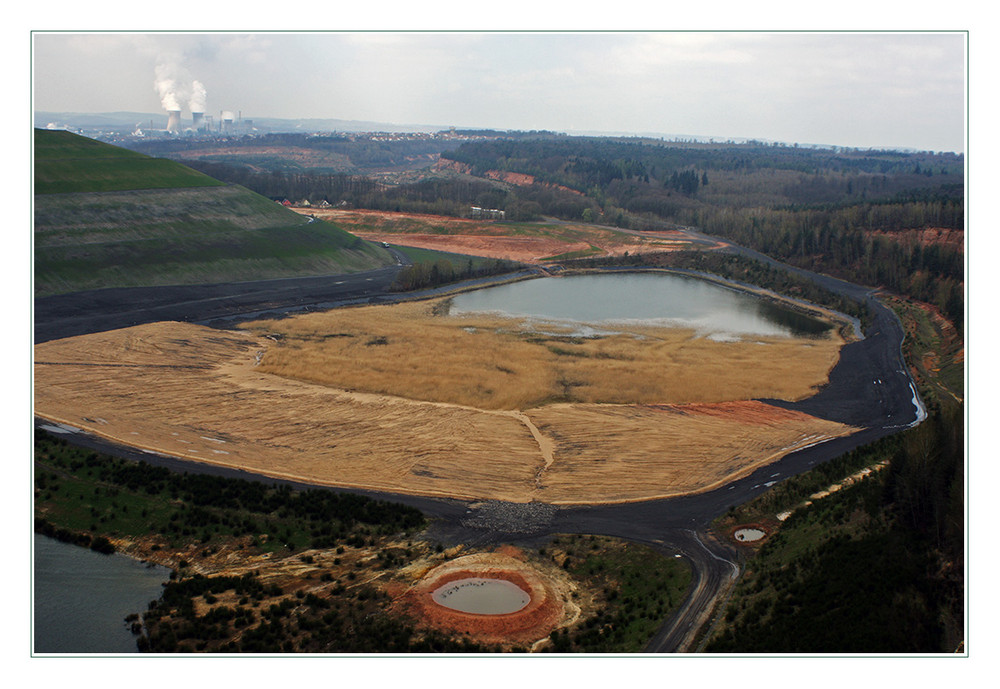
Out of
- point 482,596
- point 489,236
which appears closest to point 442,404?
point 482,596

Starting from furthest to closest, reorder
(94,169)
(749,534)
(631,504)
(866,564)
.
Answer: (94,169) < (631,504) < (749,534) < (866,564)

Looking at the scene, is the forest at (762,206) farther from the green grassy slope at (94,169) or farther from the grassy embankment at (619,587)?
the grassy embankment at (619,587)

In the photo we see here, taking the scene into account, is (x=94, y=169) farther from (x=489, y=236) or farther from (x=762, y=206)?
(x=762, y=206)

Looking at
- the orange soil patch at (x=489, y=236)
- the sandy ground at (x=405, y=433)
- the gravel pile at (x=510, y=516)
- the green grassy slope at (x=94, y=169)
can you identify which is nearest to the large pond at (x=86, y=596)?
the sandy ground at (x=405, y=433)

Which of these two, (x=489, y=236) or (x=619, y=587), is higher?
(x=489, y=236)

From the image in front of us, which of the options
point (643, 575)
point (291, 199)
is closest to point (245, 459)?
point (643, 575)

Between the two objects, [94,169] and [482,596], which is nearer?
[482,596]

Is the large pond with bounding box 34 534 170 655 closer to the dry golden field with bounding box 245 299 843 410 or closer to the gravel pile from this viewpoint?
the gravel pile
